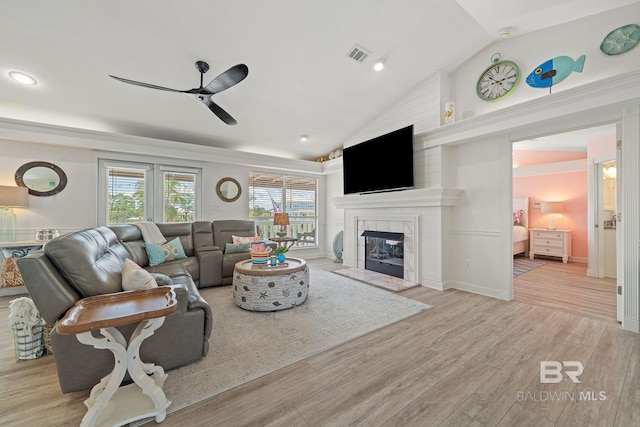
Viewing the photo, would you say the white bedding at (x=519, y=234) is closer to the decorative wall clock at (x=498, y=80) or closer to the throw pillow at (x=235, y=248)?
the decorative wall clock at (x=498, y=80)

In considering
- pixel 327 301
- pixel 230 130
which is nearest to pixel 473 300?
pixel 327 301

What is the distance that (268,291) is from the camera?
10.1ft

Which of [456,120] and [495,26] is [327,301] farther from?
[495,26]

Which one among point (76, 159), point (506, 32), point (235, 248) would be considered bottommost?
point (235, 248)

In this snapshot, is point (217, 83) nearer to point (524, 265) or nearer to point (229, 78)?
point (229, 78)

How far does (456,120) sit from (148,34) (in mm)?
4317

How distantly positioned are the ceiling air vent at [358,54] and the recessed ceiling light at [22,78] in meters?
4.14

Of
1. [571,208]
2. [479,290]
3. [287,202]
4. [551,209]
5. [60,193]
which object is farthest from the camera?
[287,202]

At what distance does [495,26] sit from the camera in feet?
11.0

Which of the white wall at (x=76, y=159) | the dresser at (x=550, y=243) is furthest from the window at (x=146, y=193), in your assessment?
the dresser at (x=550, y=243)

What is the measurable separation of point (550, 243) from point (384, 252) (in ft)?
14.5

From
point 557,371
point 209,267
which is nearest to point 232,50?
point 209,267

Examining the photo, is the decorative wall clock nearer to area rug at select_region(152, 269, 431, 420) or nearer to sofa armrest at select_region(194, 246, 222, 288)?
area rug at select_region(152, 269, 431, 420)

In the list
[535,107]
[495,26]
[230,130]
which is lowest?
[535,107]
